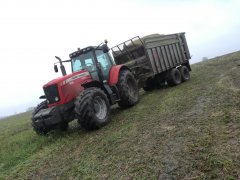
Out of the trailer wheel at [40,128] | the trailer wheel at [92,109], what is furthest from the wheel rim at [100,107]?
the trailer wheel at [40,128]

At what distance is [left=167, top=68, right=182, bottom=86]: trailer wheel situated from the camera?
14266mm

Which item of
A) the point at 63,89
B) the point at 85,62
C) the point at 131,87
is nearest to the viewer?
the point at 63,89

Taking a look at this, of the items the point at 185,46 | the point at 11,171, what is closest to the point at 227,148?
the point at 11,171

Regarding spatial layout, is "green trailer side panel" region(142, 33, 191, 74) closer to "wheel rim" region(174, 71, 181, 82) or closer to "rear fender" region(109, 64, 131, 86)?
"wheel rim" region(174, 71, 181, 82)

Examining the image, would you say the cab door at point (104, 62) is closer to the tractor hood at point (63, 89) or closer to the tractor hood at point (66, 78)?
the tractor hood at point (66, 78)

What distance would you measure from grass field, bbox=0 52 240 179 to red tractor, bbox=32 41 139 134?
0.50 metres

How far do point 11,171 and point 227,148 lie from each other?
500cm

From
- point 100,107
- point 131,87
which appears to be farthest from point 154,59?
point 100,107

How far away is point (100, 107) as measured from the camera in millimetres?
9359

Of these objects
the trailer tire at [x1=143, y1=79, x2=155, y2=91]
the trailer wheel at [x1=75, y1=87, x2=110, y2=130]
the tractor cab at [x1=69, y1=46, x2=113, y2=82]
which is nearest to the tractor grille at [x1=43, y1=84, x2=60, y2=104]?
the trailer wheel at [x1=75, y1=87, x2=110, y2=130]

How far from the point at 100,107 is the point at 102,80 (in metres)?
1.46

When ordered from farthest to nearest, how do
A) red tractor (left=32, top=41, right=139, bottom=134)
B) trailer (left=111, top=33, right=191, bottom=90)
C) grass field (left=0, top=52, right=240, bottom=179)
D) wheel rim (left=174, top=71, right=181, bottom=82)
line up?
wheel rim (left=174, top=71, right=181, bottom=82)
trailer (left=111, top=33, right=191, bottom=90)
red tractor (left=32, top=41, right=139, bottom=134)
grass field (left=0, top=52, right=240, bottom=179)

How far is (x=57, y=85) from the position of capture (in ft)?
29.0

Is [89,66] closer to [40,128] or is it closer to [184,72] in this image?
[40,128]
